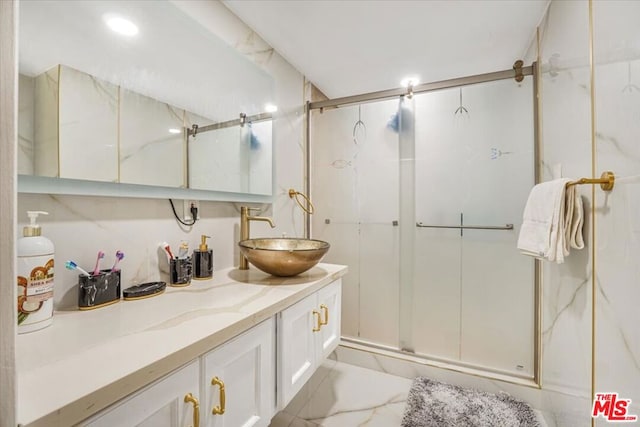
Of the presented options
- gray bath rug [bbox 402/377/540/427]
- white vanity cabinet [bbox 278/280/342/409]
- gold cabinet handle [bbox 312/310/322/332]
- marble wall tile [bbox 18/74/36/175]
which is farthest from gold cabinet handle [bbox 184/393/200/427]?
gray bath rug [bbox 402/377/540/427]

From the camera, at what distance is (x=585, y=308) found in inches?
40.1

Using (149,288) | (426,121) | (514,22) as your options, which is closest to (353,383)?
(149,288)

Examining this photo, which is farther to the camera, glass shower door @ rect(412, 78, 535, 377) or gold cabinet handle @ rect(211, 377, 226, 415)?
glass shower door @ rect(412, 78, 535, 377)

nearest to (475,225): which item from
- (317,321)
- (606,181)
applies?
(606,181)

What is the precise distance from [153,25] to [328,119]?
55.5 inches

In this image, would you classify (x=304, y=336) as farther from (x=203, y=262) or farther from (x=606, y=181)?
(x=606, y=181)

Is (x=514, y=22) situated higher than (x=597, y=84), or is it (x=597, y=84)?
(x=514, y=22)

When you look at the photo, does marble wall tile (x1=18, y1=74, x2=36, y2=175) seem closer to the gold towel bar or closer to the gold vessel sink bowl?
the gold vessel sink bowl

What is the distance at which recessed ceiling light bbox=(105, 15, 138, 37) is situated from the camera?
91 centimetres

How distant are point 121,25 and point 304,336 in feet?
4.31

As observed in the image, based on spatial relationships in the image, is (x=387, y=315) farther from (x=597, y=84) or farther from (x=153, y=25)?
(x=153, y=25)

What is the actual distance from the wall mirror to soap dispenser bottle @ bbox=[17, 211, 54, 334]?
0.47 ft

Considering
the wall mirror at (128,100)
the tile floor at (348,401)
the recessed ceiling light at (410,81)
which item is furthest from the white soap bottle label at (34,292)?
the recessed ceiling light at (410,81)

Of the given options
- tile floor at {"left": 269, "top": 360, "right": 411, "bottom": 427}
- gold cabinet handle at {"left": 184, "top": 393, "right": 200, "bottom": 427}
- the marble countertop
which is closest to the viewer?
the marble countertop
